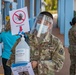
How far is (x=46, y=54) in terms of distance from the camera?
9.31ft

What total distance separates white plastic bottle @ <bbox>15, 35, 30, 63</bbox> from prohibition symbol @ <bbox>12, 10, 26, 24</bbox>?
0.31m

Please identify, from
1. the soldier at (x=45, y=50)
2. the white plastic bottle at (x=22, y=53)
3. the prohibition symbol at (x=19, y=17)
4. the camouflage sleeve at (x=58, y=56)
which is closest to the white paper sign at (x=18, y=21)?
the prohibition symbol at (x=19, y=17)

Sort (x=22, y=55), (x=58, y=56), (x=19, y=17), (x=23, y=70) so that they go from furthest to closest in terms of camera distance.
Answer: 1. (x=19, y=17)
2. (x=58, y=56)
3. (x=23, y=70)
4. (x=22, y=55)

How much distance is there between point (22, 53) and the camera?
2592mm

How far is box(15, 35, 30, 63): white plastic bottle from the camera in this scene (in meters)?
2.60

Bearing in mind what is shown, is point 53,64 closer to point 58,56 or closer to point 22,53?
point 58,56

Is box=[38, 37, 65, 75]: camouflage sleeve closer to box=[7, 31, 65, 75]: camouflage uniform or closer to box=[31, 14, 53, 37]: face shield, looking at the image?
box=[7, 31, 65, 75]: camouflage uniform

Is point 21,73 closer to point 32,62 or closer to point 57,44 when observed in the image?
point 32,62

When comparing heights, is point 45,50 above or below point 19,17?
below

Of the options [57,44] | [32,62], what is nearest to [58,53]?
[57,44]

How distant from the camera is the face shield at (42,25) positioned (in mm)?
2829

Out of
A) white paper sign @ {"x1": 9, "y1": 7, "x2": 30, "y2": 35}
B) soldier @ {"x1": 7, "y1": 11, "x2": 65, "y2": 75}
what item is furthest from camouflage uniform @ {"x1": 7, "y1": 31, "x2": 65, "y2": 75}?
white paper sign @ {"x1": 9, "y1": 7, "x2": 30, "y2": 35}

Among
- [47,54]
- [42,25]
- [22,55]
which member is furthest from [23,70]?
[42,25]

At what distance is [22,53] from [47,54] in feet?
1.16
